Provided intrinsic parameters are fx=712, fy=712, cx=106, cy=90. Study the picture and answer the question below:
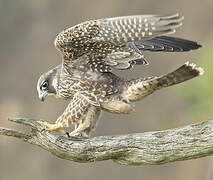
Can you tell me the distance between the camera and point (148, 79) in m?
6.65

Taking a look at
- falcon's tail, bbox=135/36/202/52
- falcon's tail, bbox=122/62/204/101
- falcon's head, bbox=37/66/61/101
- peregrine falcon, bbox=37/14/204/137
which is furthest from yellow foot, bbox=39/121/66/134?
falcon's tail, bbox=135/36/202/52

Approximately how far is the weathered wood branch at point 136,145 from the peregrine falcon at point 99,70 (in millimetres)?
180

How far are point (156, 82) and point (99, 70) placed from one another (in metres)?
0.73

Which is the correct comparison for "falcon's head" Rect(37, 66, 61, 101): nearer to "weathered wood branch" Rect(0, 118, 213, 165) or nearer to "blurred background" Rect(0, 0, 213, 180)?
"weathered wood branch" Rect(0, 118, 213, 165)

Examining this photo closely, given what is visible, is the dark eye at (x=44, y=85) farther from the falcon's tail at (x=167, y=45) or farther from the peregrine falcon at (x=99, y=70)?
the falcon's tail at (x=167, y=45)

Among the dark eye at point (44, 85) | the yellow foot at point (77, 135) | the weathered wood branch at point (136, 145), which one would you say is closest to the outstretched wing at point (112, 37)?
the dark eye at point (44, 85)

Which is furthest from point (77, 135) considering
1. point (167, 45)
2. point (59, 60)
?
point (59, 60)

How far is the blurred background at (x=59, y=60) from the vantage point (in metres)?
14.1

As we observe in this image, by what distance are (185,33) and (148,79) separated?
7.57 m

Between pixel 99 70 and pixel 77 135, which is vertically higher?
pixel 99 70

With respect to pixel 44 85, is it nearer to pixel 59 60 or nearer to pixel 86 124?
pixel 86 124

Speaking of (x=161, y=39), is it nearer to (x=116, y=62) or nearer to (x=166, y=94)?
(x=116, y=62)

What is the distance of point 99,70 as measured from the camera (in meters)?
6.98

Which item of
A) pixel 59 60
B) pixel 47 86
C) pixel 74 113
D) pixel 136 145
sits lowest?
pixel 136 145
